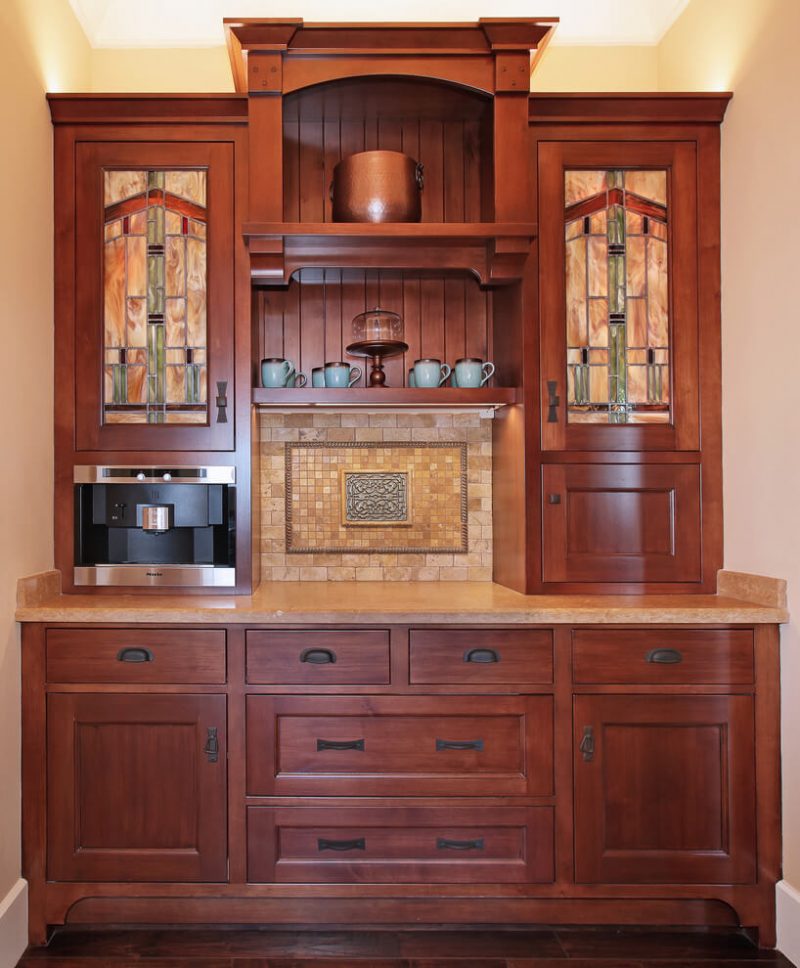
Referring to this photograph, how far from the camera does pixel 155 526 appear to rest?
2.22m

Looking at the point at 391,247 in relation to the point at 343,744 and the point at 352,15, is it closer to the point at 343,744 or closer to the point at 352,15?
the point at 352,15

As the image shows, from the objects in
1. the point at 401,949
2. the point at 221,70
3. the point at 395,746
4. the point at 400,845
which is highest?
the point at 221,70

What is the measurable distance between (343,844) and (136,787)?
1.96 feet

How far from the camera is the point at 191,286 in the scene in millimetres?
2246

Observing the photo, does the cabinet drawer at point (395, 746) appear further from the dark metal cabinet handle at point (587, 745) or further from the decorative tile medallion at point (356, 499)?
the decorative tile medallion at point (356, 499)

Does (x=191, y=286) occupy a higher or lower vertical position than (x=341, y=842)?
higher

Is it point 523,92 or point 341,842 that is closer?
point 341,842

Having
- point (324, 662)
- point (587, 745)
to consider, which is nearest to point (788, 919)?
point (587, 745)

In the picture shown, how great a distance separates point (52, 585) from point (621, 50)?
2.84 metres

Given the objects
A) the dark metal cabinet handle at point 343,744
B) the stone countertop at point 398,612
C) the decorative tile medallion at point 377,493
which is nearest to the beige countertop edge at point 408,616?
the stone countertop at point 398,612

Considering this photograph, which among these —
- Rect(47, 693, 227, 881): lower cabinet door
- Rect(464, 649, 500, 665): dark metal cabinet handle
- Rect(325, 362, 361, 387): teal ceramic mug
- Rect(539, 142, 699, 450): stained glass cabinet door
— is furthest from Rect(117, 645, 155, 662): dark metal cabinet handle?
Rect(539, 142, 699, 450): stained glass cabinet door

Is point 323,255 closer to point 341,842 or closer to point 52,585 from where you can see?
point 52,585

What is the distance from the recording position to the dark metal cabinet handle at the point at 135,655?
1967 mm

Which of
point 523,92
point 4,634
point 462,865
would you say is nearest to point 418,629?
point 462,865
